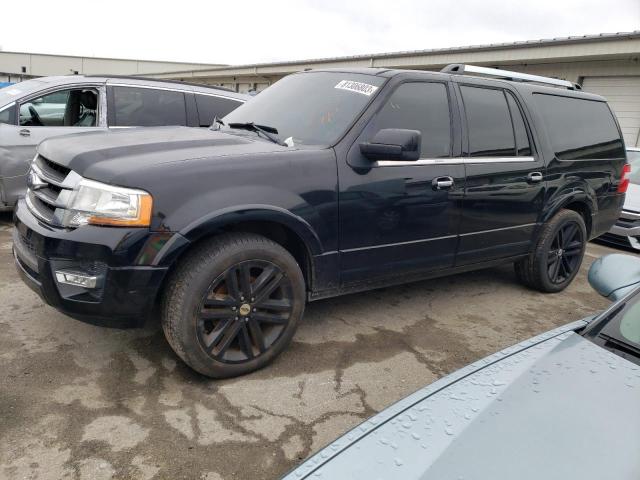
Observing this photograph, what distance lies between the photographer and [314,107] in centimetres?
346

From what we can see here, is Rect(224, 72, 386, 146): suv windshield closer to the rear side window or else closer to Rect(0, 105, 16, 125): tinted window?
the rear side window

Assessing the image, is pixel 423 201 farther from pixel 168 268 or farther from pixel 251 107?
pixel 168 268

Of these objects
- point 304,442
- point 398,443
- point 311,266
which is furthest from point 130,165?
point 398,443

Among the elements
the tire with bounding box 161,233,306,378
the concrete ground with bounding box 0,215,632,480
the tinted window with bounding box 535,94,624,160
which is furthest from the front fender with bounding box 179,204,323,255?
the tinted window with bounding box 535,94,624,160

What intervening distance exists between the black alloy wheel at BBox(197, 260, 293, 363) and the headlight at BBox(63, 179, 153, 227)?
1.72 ft

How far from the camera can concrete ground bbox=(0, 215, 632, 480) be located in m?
2.20

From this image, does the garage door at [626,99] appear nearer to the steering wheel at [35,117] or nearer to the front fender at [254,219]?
the front fender at [254,219]

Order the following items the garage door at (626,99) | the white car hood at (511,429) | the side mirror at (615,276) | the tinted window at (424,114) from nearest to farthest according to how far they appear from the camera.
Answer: the white car hood at (511,429) < the side mirror at (615,276) < the tinted window at (424,114) < the garage door at (626,99)

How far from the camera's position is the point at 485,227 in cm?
391

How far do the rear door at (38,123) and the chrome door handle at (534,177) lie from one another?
4500 mm

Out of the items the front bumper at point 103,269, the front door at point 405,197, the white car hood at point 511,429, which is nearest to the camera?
the white car hood at point 511,429

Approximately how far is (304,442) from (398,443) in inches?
42.4

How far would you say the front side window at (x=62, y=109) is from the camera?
18.4ft

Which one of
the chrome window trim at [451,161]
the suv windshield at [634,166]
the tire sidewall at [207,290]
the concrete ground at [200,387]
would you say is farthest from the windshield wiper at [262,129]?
the suv windshield at [634,166]
